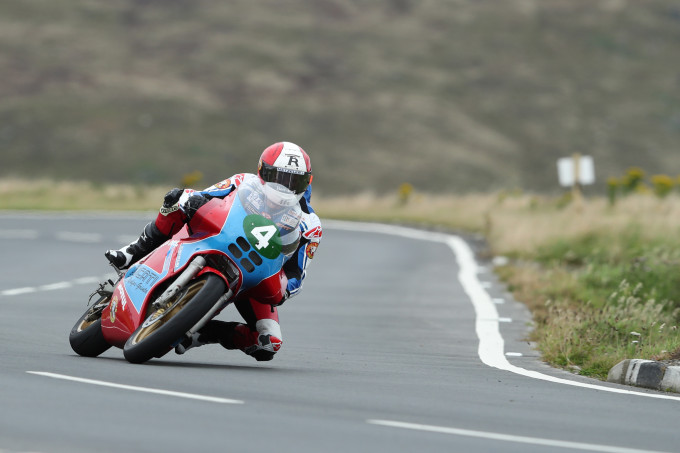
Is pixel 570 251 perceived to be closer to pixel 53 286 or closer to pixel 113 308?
pixel 53 286

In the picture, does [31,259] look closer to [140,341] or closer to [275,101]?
[140,341]

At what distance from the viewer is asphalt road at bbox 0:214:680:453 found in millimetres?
7113

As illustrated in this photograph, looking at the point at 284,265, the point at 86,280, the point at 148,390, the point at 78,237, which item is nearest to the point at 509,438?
the point at 148,390

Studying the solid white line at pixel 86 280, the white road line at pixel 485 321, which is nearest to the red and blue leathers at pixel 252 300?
the white road line at pixel 485 321

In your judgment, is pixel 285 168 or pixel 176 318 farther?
pixel 285 168

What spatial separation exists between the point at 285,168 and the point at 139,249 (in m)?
1.29

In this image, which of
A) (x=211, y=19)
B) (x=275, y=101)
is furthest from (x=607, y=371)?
(x=211, y=19)

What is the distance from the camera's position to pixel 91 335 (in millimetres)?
10562

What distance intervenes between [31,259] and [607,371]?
16.2m

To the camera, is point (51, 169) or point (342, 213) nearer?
point (342, 213)

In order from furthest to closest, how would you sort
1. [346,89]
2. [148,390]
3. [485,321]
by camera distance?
[346,89], [485,321], [148,390]

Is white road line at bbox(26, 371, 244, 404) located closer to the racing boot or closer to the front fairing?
the front fairing

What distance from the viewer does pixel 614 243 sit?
979 inches

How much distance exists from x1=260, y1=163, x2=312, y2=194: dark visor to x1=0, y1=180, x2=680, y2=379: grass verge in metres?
2.86
